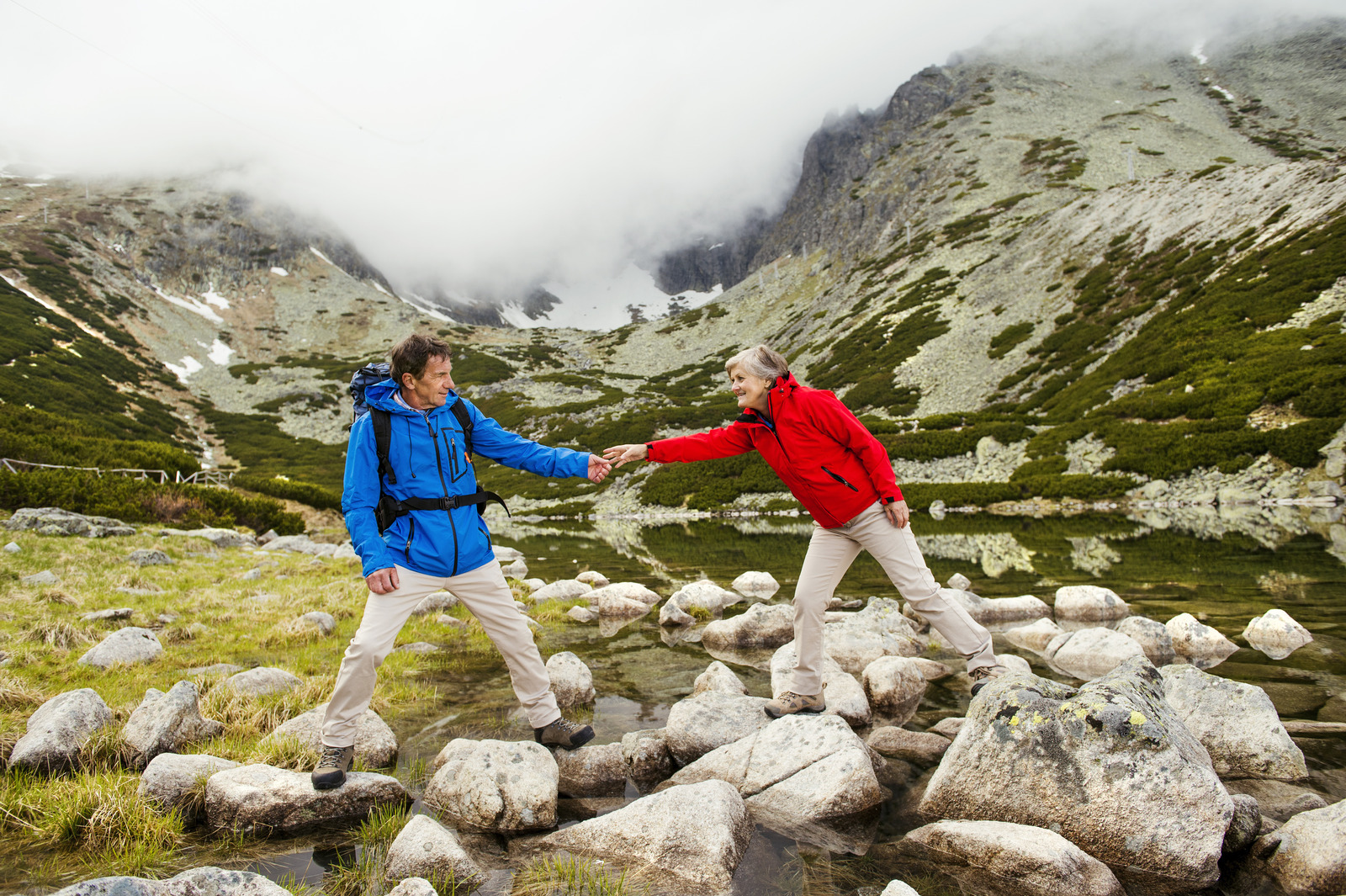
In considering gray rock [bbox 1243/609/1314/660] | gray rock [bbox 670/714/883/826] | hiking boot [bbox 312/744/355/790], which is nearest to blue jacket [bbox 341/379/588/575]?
hiking boot [bbox 312/744/355/790]

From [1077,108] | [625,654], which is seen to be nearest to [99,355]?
[625,654]

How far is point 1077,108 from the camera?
101m

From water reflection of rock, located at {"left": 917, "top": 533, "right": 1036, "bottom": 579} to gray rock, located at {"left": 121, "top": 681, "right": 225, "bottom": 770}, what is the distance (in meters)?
13.7

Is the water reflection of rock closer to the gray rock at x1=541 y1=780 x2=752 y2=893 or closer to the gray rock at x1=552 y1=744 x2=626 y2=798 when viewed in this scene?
the gray rock at x1=552 y1=744 x2=626 y2=798

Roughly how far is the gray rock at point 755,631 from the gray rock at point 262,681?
5281 millimetres

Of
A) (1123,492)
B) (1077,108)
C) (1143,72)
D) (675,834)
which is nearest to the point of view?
(675,834)

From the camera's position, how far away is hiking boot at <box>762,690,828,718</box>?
5488 millimetres

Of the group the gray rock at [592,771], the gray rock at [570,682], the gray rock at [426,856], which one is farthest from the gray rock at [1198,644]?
the gray rock at [426,856]

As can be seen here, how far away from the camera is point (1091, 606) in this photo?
9656 mm

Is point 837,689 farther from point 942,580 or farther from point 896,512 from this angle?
point 942,580

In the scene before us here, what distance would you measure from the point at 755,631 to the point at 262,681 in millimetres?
6113

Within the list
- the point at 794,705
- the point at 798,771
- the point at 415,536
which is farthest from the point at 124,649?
the point at 798,771

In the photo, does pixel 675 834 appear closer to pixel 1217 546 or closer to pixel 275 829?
pixel 275 829

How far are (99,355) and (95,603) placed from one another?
3265 inches
